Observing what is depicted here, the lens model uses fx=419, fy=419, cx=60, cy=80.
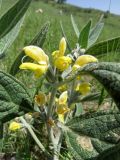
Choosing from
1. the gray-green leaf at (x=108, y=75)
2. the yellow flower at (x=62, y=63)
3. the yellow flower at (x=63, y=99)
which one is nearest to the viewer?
the gray-green leaf at (x=108, y=75)

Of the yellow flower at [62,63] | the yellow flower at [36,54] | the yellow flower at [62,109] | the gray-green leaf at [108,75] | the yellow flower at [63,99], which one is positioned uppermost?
the yellow flower at [36,54]

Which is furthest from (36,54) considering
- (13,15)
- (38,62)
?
(13,15)

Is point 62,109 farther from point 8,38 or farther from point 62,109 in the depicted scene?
point 8,38

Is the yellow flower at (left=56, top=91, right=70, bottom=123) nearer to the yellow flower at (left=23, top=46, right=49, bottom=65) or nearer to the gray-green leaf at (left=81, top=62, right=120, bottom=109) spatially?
the yellow flower at (left=23, top=46, right=49, bottom=65)

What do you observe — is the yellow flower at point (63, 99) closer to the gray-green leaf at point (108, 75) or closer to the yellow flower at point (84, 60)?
the yellow flower at point (84, 60)

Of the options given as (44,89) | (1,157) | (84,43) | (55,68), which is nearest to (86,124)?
(55,68)

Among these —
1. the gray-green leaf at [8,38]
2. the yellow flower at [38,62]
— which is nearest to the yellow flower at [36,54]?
the yellow flower at [38,62]

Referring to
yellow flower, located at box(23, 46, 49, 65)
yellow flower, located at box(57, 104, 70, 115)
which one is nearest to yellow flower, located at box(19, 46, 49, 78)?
yellow flower, located at box(23, 46, 49, 65)

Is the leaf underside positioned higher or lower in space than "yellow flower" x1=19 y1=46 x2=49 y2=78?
lower

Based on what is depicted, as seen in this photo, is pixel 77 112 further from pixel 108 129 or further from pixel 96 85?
pixel 96 85

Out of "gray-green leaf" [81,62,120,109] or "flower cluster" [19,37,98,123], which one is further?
"flower cluster" [19,37,98,123]

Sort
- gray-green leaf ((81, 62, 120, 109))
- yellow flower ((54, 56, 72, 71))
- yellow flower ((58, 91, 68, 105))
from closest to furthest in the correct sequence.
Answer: gray-green leaf ((81, 62, 120, 109)), yellow flower ((54, 56, 72, 71)), yellow flower ((58, 91, 68, 105))
